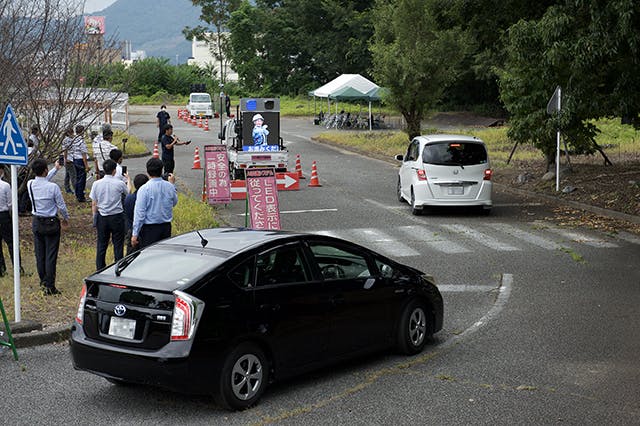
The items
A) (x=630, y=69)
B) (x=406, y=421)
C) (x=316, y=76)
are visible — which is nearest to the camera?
(x=406, y=421)

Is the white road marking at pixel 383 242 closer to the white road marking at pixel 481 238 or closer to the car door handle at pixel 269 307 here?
the white road marking at pixel 481 238

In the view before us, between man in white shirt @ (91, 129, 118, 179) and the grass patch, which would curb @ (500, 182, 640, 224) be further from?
man in white shirt @ (91, 129, 118, 179)

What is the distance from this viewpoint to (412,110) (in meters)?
38.0

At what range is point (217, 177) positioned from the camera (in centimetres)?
2181

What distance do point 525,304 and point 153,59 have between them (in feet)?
267

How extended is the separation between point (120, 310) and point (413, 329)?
131 inches

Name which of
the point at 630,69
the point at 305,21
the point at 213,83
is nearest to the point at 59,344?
the point at 630,69

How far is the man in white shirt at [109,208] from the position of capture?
12000 millimetres

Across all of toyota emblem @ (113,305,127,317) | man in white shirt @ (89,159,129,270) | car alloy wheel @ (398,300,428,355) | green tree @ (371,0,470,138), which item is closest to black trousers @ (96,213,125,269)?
man in white shirt @ (89,159,129,270)

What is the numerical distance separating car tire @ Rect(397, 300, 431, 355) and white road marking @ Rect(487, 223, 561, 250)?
723cm

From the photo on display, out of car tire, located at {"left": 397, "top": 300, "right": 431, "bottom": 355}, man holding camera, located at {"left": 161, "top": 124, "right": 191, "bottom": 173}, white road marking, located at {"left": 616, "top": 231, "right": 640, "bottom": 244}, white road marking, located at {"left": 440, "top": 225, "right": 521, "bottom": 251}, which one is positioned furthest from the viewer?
man holding camera, located at {"left": 161, "top": 124, "right": 191, "bottom": 173}

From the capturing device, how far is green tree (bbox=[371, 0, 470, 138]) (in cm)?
3638

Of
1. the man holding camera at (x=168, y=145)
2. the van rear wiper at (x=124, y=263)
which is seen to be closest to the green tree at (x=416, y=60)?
the man holding camera at (x=168, y=145)

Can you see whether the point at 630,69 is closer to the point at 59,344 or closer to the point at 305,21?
the point at 59,344
